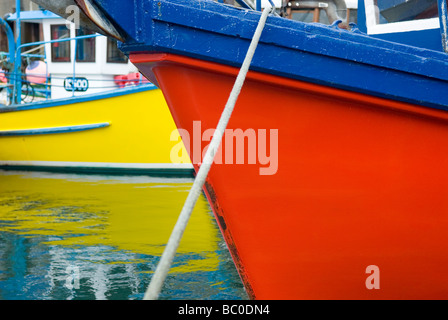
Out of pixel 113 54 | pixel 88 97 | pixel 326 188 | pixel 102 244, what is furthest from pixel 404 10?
pixel 113 54

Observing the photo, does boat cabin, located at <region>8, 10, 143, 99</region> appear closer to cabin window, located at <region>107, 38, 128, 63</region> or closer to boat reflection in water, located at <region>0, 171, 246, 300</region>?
cabin window, located at <region>107, 38, 128, 63</region>

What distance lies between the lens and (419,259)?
10.8 feet

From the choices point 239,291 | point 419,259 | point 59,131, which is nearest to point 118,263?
point 239,291

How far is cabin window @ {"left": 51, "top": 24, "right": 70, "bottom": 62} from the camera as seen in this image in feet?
41.1

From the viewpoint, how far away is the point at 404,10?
3492 mm

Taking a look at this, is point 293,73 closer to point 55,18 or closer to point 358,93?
point 358,93

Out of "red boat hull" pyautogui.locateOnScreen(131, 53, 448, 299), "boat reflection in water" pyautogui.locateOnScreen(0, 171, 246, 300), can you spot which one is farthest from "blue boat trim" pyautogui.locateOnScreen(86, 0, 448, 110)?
"boat reflection in water" pyautogui.locateOnScreen(0, 171, 246, 300)

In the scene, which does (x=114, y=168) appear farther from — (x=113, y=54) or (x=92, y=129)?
(x=113, y=54)

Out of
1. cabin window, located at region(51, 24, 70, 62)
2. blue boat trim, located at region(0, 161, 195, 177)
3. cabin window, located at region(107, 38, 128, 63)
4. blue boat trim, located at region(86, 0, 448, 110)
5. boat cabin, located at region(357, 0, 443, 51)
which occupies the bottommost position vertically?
blue boat trim, located at region(86, 0, 448, 110)

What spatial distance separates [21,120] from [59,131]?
833 millimetres

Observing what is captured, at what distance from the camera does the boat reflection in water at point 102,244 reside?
4.71 metres

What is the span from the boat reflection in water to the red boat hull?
128cm

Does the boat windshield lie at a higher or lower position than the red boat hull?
higher

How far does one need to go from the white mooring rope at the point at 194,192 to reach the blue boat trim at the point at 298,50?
135mm
